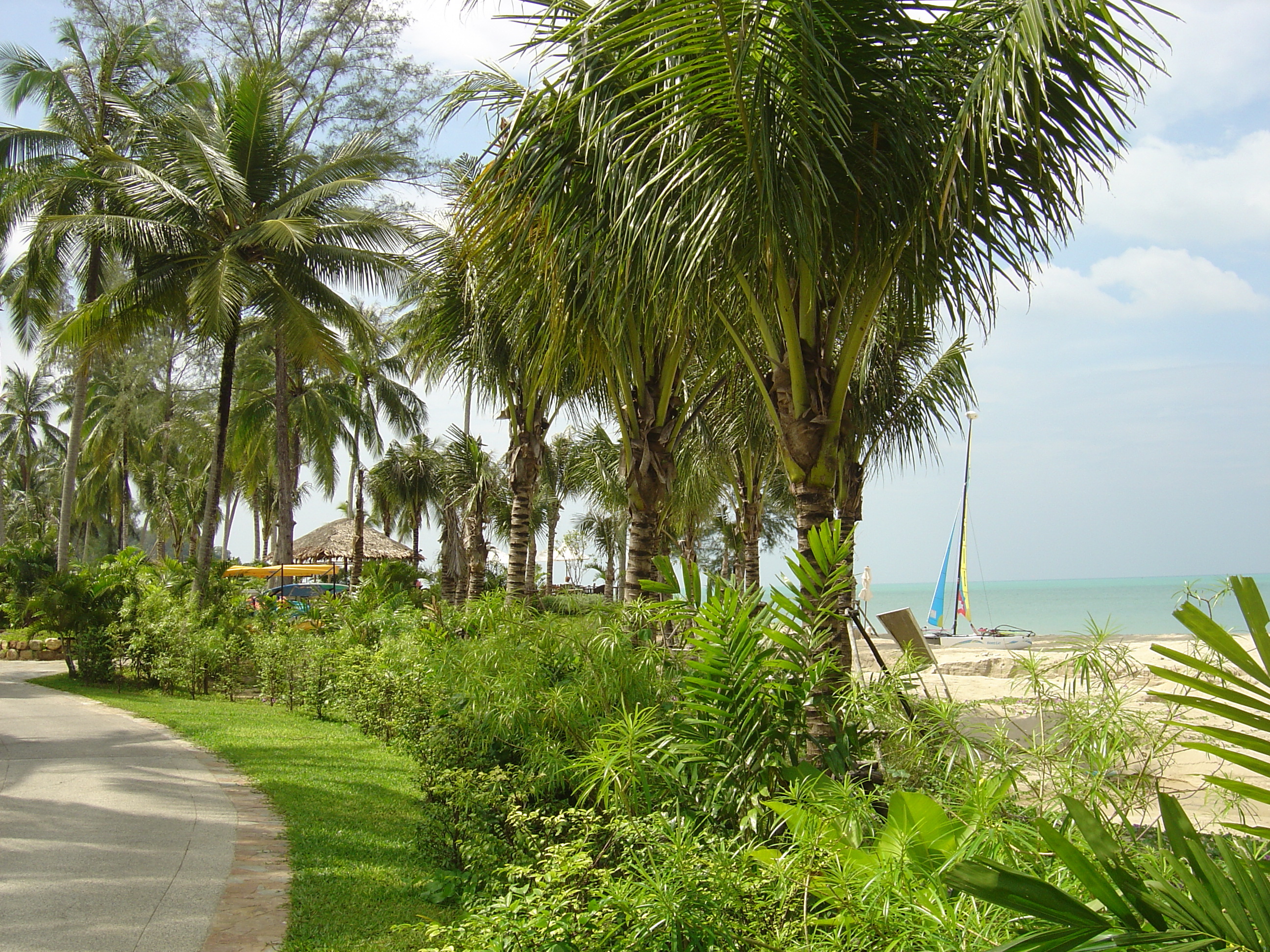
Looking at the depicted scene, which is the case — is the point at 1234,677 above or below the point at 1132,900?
above

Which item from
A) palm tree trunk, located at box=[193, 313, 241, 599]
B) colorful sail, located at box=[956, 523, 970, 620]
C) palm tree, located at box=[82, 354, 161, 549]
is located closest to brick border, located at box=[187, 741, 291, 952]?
palm tree trunk, located at box=[193, 313, 241, 599]

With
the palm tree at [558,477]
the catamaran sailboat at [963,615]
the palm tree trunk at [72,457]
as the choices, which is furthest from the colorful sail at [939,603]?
the palm tree trunk at [72,457]

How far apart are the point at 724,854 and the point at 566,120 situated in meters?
4.19

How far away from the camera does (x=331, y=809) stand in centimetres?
637

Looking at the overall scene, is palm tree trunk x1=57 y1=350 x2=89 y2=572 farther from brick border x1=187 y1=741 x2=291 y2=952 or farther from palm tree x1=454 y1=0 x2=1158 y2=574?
palm tree x1=454 y1=0 x2=1158 y2=574

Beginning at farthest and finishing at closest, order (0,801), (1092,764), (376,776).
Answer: (376,776), (0,801), (1092,764)

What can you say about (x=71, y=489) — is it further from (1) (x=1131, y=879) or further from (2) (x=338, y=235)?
(1) (x=1131, y=879)

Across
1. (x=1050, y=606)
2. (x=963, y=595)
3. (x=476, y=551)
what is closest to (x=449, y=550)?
(x=476, y=551)

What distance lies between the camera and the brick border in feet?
13.3

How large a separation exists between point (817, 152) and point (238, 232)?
41.9 feet

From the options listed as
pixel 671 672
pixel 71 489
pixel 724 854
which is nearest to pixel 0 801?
pixel 671 672

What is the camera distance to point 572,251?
5707mm

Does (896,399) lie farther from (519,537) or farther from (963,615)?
(963,615)

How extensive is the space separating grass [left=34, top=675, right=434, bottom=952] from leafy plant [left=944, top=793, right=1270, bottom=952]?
358 cm
